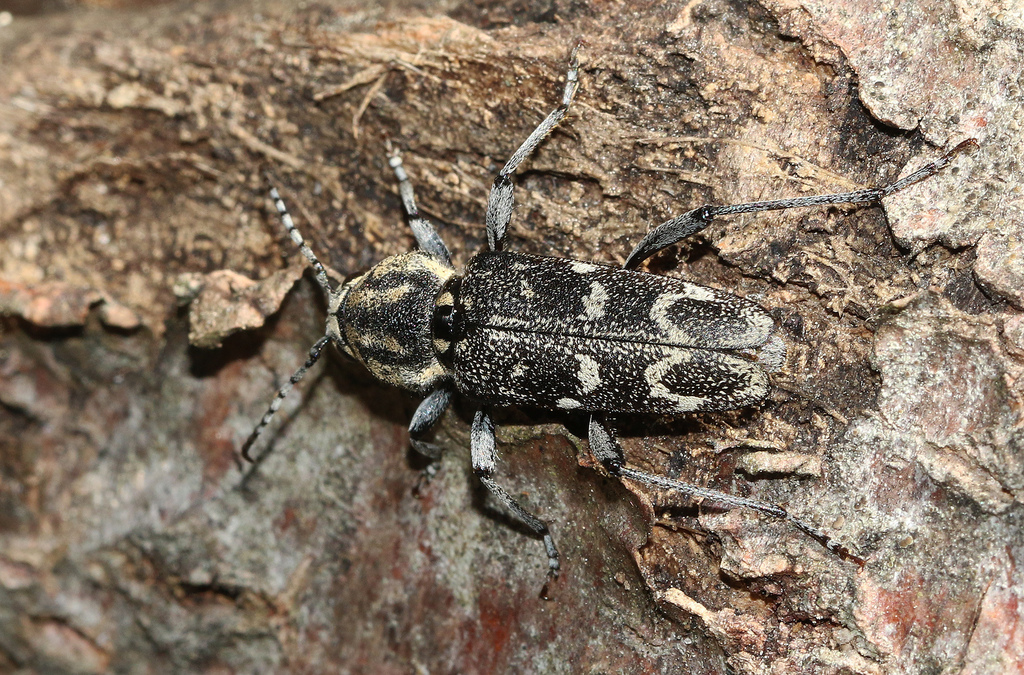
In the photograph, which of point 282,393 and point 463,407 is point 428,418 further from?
point 282,393

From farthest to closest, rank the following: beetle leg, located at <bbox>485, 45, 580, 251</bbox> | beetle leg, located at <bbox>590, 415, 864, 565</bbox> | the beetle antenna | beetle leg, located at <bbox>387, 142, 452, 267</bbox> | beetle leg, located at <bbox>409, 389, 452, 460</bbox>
Result: the beetle antenna < beetle leg, located at <bbox>387, 142, 452, 267</bbox> < beetle leg, located at <bbox>409, 389, 452, 460</bbox> < beetle leg, located at <bbox>485, 45, 580, 251</bbox> < beetle leg, located at <bbox>590, 415, 864, 565</bbox>

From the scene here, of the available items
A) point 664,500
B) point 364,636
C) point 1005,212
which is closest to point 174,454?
point 364,636

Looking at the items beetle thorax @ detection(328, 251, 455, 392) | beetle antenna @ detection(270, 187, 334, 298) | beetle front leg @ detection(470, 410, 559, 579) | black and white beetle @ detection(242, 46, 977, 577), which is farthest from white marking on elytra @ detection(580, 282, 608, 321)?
beetle antenna @ detection(270, 187, 334, 298)

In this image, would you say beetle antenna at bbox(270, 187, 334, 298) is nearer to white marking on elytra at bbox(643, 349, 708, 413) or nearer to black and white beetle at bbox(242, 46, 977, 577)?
black and white beetle at bbox(242, 46, 977, 577)

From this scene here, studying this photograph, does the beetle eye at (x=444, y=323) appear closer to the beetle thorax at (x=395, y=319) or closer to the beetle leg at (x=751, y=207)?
the beetle thorax at (x=395, y=319)

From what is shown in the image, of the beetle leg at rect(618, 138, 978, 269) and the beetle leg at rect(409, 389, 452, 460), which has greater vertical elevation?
the beetle leg at rect(618, 138, 978, 269)

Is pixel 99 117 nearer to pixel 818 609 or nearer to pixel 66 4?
pixel 66 4

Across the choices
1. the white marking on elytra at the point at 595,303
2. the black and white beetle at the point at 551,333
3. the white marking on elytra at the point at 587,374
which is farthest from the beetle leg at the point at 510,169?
the white marking on elytra at the point at 587,374
